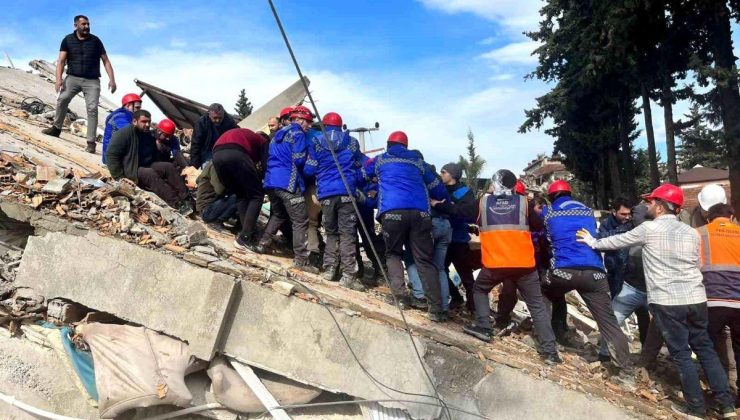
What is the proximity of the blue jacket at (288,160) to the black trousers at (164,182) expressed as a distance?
125 cm

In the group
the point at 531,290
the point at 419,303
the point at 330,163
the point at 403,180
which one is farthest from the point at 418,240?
the point at 330,163

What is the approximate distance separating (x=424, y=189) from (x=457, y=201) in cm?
56

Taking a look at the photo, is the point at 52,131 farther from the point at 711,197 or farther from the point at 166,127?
the point at 711,197

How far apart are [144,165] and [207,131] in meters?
0.91

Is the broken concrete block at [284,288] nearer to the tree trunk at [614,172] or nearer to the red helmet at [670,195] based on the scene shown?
the red helmet at [670,195]

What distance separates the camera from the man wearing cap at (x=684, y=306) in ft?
14.2

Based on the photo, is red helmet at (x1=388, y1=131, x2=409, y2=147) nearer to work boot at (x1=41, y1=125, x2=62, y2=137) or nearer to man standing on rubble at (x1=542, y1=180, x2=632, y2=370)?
man standing on rubble at (x1=542, y1=180, x2=632, y2=370)

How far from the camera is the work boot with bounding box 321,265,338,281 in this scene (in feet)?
18.3

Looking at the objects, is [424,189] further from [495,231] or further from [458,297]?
[458,297]

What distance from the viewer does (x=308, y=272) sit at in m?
5.64

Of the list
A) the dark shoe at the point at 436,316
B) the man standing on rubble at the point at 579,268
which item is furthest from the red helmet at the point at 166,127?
the man standing on rubble at the point at 579,268

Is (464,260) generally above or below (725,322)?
above

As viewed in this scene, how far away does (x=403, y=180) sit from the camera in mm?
5070

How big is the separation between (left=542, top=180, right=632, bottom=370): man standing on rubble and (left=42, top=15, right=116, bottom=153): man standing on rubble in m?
6.14
